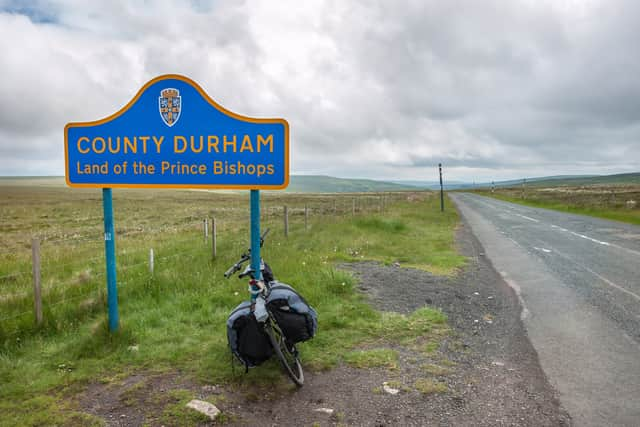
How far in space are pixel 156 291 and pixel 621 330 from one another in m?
6.77

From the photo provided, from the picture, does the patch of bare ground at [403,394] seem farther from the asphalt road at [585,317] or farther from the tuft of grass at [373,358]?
the asphalt road at [585,317]

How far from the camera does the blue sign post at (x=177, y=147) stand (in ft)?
13.9

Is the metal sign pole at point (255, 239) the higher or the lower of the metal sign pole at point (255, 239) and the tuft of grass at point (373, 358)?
the higher

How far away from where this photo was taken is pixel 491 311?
6.27 meters

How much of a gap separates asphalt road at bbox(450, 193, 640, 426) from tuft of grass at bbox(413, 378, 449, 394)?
98cm

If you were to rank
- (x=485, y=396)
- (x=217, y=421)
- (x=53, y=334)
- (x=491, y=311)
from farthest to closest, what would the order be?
(x=491, y=311)
(x=53, y=334)
(x=485, y=396)
(x=217, y=421)

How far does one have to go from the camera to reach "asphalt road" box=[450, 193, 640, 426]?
3609 millimetres

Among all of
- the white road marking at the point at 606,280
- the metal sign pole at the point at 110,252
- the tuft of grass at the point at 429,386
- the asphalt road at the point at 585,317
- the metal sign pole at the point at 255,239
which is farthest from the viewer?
the white road marking at the point at 606,280

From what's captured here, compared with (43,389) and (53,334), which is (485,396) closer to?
(43,389)

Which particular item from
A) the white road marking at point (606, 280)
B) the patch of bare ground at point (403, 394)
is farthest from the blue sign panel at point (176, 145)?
the white road marking at point (606, 280)

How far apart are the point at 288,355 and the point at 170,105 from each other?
2.96 m

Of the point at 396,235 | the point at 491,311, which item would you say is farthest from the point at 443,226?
the point at 491,311

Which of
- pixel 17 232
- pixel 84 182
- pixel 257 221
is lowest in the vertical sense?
pixel 17 232

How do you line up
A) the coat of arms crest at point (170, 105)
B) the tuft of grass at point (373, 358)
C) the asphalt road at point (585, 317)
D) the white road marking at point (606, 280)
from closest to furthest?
the asphalt road at point (585, 317) < the tuft of grass at point (373, 358) < the coat of arms crest at point (170, 105) < the white road marking at point (606, 280)
